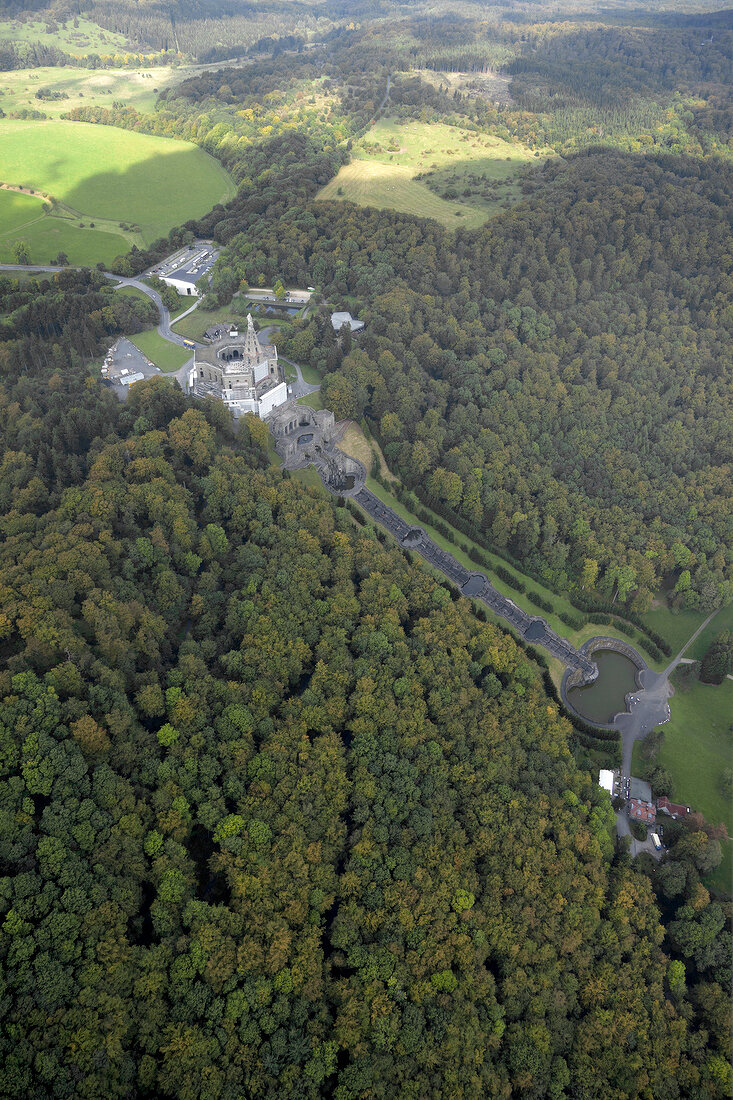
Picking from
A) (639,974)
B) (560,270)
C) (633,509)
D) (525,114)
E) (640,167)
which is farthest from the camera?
(525,114)

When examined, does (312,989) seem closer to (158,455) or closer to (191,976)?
(191,976)

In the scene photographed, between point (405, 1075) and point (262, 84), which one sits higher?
point (262, 84)

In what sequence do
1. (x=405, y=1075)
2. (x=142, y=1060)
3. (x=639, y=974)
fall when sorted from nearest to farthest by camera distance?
(x=142, y=1060), (x=405, y=1075), (x=639, y=974)

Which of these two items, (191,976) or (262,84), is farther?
(262,84)

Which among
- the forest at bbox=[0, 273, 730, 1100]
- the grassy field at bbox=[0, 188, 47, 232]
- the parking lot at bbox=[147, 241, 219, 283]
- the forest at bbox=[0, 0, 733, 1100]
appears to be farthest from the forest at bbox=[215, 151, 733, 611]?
the grassy field at bbox=[0, 188, 47, 232]

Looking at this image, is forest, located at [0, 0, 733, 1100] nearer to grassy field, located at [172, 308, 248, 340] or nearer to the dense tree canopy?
the dense tree canopy

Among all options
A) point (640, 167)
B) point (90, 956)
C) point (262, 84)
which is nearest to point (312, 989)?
point (90, 956)
